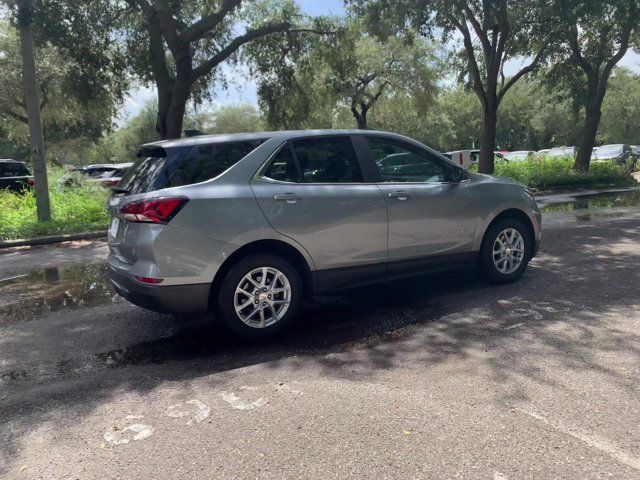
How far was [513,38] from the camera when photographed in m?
17.3

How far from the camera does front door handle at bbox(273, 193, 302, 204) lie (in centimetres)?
470

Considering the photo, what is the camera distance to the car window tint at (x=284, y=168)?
15.8 ft

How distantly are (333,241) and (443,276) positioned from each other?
2511 mm

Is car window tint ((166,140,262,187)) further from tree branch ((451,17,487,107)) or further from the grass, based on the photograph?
tree branch ((451,17,487,107))

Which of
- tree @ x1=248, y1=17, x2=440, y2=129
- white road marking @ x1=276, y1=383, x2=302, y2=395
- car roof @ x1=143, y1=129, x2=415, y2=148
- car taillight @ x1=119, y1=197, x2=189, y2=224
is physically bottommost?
white road marking @ x1=276, y1=383, x2=302, y2=395

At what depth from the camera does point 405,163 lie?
5.64 meters

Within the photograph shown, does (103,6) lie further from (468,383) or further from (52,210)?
(468,383)

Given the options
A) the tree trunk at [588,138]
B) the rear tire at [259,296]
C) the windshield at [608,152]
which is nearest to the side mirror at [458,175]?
the rear tire at [259,296]

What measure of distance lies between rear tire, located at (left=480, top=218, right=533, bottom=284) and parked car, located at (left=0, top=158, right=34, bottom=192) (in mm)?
16078

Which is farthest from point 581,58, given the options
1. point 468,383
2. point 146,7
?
point 468,383

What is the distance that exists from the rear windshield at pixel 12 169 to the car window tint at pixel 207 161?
16.0 m

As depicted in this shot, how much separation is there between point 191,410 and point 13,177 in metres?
17.2

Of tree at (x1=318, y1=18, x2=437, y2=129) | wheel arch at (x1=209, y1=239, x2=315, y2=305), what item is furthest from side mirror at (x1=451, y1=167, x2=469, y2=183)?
tree at (x1=318, y1=18, x2=437, y2=129)

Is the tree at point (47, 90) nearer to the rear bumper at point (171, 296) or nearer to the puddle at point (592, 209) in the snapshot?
the puddle at point (592, 209)
